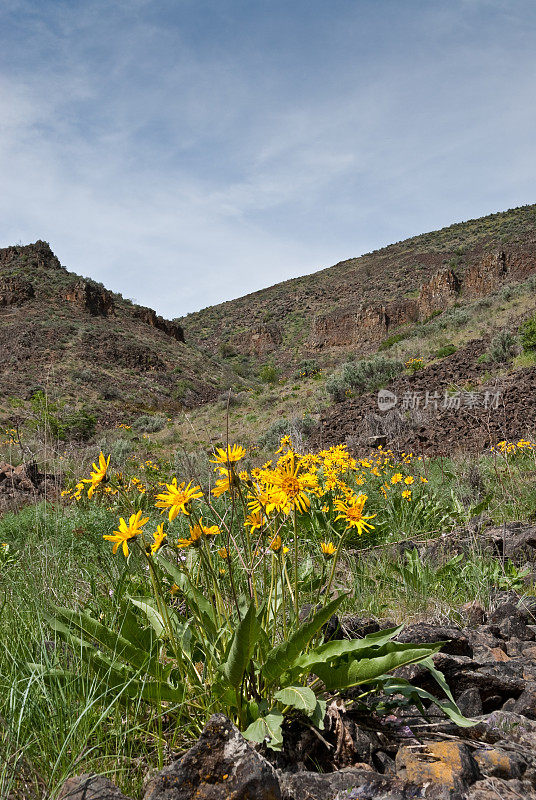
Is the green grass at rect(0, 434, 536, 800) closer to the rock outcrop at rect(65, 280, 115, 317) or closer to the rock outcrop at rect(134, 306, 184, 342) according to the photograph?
the rock outcrop at rect(65, 280, 115, 317)

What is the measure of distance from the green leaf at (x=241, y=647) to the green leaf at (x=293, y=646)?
9 cm

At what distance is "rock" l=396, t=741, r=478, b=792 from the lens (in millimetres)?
1127

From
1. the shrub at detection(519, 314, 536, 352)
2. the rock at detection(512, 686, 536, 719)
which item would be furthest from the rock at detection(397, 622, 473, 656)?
the shrub at detection(519, 314, 536, 352)

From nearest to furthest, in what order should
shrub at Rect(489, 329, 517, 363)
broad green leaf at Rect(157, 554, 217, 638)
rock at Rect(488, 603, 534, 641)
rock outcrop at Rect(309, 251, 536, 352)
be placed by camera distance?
broad green leaf at Rect(157, 554, 217, 638), rock at Rect(488, 603, 534, 641), shrub at Rect(489, 329, 517, 363), rock outcrop at Rect(309, 251, 536, 352)

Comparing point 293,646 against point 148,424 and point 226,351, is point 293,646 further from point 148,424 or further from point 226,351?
point 226,351

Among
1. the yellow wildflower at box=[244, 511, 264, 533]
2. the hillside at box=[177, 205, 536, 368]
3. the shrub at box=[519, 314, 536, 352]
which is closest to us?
the yellow wildflower at box=[244, 511, 264, 533]

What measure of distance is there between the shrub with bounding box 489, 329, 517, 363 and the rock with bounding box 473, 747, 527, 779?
1174 cm

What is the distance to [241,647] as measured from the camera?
118 cm

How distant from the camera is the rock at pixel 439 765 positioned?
113 centimetres

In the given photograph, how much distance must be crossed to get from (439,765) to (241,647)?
560mm

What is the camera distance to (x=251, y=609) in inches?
43.3

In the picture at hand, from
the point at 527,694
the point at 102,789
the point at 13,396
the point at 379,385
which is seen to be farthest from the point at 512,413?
the point at 13,396

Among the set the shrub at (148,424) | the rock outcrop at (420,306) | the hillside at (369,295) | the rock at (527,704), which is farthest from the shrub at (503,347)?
the hillside at (369,295)

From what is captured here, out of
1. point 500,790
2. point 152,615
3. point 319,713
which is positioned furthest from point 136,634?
point 500,790
